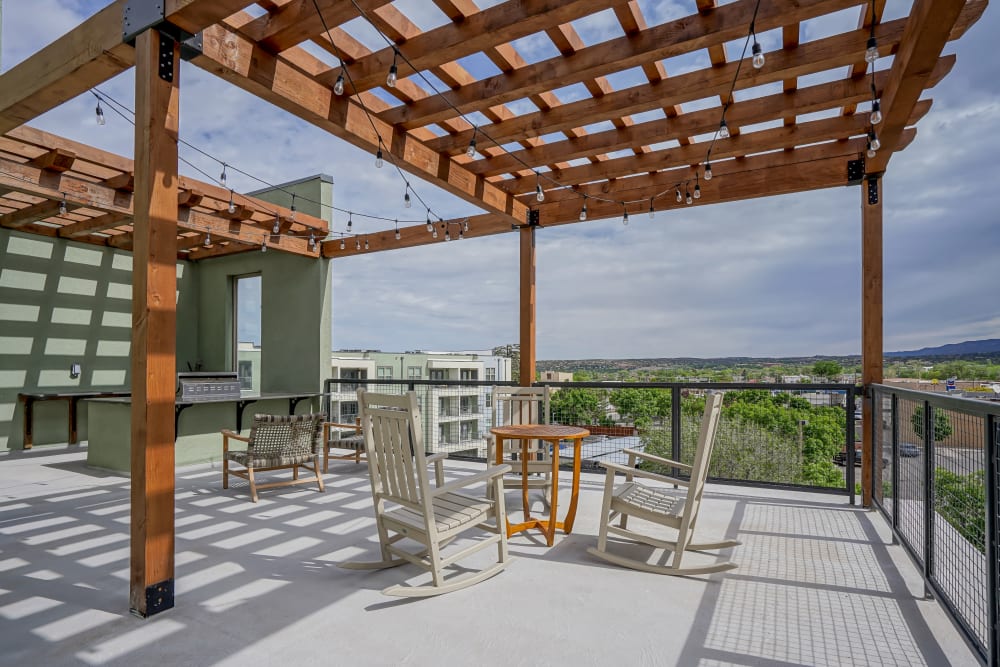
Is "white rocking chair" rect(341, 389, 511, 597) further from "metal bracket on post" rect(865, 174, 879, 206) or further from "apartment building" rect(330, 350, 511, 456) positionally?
"metal bracket on post" rect(865, 174, 879, 206)

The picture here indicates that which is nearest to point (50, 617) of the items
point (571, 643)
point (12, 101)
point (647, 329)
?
point (571, 643)

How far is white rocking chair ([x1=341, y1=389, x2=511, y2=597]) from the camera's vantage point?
259 cm

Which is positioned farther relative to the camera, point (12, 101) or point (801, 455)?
point (801, 455)

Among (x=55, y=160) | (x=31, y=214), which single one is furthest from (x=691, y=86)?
(x=31, y=214)

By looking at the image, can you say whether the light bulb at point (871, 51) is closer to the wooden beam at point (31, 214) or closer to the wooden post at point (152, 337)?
the wooden post at point (152, 337)

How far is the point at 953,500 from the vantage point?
7.73ft

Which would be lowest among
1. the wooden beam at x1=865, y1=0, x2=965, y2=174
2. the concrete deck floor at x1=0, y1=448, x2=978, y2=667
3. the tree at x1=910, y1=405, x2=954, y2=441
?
the concrete deck floor at x1=0, y1=448, x2=978, y2=667

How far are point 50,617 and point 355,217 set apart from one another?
14.9 feet

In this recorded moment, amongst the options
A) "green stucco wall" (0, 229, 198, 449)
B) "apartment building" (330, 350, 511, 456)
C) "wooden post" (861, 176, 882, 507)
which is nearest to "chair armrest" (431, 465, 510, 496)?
"apartment building" (330, 350, 511, 456)

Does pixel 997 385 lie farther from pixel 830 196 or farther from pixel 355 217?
pixel 830 196

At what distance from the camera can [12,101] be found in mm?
3094

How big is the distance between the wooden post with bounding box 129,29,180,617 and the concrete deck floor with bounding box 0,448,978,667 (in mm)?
259

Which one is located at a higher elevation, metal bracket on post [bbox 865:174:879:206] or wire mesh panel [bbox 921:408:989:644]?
metal bracket on post [bbox 865:174:879:206]

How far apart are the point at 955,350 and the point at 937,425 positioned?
3.18 m
